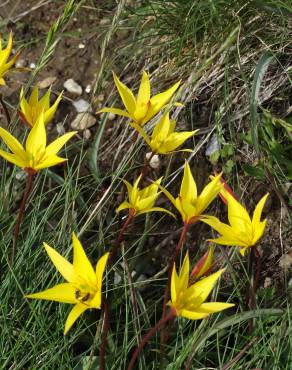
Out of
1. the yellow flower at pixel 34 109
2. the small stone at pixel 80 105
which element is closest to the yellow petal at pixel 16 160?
the yellow flower at pixel 34 109

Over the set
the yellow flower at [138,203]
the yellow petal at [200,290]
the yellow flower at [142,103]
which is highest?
the yellow flower at [142,103]

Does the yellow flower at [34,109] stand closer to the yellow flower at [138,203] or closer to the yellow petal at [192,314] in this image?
the yellow flower at [138,203]

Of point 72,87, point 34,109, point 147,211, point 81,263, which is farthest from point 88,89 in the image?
point 81,263

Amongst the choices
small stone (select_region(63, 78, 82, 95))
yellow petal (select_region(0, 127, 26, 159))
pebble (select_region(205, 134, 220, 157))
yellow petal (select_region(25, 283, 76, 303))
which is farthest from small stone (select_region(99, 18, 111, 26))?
yellow petal (select_region(25, 283, 76, 303))

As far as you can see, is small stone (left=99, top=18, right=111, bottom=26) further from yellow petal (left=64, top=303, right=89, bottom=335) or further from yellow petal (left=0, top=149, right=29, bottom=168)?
yellow petal (left=64, top=303, right=89, bottom=335)

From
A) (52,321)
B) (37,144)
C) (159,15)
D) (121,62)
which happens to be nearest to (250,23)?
(159,15)
